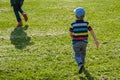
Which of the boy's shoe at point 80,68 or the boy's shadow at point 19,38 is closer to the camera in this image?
the boy's shoe at point 80,68

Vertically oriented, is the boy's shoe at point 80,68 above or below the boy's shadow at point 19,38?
above

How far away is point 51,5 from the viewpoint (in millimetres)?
22203

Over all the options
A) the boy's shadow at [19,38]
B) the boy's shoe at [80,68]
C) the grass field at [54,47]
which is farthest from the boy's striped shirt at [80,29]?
the boy's shadow at [19,38]

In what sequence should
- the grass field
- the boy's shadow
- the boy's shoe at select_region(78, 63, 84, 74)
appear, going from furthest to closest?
the boy's shadow → the grass field → the boy's shoe at select_region(78, 63, 84, 74)

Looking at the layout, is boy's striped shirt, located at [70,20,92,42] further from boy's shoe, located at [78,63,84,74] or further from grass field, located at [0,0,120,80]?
grass field, located at [0,0,120,80]

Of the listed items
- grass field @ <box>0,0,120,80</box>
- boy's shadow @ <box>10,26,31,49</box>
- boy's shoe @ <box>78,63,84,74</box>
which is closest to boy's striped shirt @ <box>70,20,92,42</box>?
boy's shoe @ <box>78,63,84,74</box>

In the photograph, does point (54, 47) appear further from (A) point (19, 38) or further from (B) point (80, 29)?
(B) point (80, 29)

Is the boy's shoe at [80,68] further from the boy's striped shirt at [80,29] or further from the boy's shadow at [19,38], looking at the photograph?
the boy's shadow at [19,38]

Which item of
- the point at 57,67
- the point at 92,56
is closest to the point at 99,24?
the point at 92,56

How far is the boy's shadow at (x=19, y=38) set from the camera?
1298 centimetres

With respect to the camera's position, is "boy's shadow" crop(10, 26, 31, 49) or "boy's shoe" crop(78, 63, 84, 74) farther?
"boy's shadow" crop(10, 26, 31, 49)

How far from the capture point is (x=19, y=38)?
13914 mm

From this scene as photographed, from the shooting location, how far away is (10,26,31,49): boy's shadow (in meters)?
13.0

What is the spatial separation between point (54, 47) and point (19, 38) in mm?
2142
